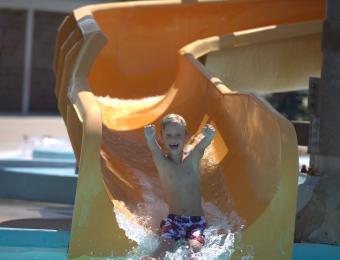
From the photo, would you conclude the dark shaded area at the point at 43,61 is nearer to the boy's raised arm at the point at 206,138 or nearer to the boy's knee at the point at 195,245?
the boy's raised arm at the point at 206,138

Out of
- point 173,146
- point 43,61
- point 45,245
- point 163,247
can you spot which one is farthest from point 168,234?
point 43,61

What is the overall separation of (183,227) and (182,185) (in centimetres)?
32

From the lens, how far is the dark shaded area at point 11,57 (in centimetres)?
1891

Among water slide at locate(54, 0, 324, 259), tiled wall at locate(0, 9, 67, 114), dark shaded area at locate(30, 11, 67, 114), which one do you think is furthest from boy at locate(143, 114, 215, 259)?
→ dark shaded area at locate(30, 11, 67, 114)

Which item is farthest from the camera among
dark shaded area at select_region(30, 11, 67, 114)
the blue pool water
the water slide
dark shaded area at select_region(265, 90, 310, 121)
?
dark shaded area at select_region(30, 11, 67, 114)

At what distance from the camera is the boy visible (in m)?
5.44

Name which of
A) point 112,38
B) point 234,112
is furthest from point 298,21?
point 234,112

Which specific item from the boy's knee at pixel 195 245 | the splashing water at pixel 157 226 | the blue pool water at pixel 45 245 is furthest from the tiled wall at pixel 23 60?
the boy's knee at pixel 195 245

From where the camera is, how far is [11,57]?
1914 centimetres

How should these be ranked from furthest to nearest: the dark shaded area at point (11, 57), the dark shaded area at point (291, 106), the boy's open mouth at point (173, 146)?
the dark shaded area at point (11, 57) → the dark shaded area at point (291, 106) → the boy's open mouth at point (173, 146)

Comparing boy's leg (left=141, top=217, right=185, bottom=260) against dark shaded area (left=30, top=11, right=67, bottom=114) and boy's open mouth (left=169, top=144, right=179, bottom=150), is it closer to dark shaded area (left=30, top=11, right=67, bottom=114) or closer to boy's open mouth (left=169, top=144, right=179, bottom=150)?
boy's open mouth (left=169, top=144, right=179, bottom=150)

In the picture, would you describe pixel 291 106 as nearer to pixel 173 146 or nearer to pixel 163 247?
pixel 173 146

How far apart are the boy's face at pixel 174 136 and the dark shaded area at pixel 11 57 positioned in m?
13.9

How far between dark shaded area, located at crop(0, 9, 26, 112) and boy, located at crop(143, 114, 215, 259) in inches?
546
